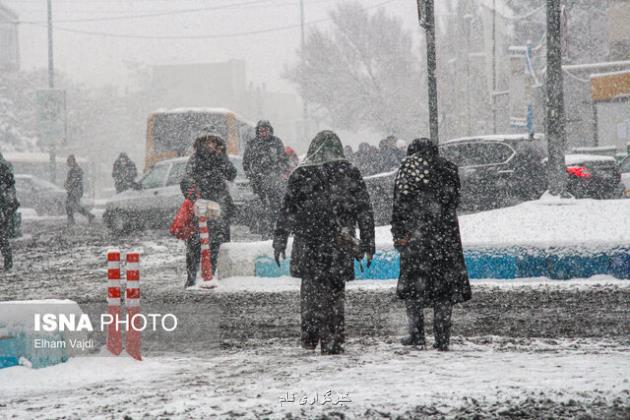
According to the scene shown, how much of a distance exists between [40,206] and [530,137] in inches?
960

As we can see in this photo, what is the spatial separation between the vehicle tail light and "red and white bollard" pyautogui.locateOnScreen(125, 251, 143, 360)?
12.6m

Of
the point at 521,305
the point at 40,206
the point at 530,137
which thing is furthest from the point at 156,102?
the point at 521,305

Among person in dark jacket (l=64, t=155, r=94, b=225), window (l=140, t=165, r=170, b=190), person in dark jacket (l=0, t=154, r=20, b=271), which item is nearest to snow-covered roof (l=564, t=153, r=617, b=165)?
window (l=140, t=165, r=170, b=190)

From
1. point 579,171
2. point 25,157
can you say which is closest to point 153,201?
point 579,171

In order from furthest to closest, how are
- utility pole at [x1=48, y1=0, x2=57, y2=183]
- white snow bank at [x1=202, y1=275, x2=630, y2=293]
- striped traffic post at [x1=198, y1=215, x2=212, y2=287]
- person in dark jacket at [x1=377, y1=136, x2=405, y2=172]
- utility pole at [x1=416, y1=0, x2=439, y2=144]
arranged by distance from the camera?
utility pole at [x1=48, y1=0, x2=57, y2=183] < person in dark jacket at [x1=377, y1=136, x2=405, y2=172] < utility pole at [x1=416, y1=0, x2=439, y2=144] < striped traffic post at [x1=198, y1=215, x2=212, y2=287] < white snow bank at [x1=202, y1=275, x2=630, y2=293]

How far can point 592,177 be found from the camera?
744 inches

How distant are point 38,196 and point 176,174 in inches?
725

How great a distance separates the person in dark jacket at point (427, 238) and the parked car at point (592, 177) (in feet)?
38.0

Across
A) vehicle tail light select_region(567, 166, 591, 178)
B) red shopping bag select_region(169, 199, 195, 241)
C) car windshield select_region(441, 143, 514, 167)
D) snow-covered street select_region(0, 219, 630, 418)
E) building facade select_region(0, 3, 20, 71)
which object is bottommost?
snow-covered street select_region(0, 219, 630, 418)

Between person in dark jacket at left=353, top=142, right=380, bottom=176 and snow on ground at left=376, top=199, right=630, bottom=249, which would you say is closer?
snow on ground at left=376, top=199, right=630, bottom=249

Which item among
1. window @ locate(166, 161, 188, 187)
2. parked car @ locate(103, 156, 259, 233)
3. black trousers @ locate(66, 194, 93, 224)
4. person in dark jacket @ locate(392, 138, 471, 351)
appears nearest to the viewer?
person in dark jacket @ locate(392, 138, 471, 351)

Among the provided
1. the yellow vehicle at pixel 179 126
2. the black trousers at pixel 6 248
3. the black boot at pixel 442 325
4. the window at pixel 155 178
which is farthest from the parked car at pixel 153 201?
the black boot at pixel 442 325

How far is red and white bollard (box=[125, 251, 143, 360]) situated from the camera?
7461mm

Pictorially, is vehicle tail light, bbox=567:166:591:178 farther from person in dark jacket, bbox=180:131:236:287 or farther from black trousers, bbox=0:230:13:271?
black trousers, bbox=0:230:13:271
